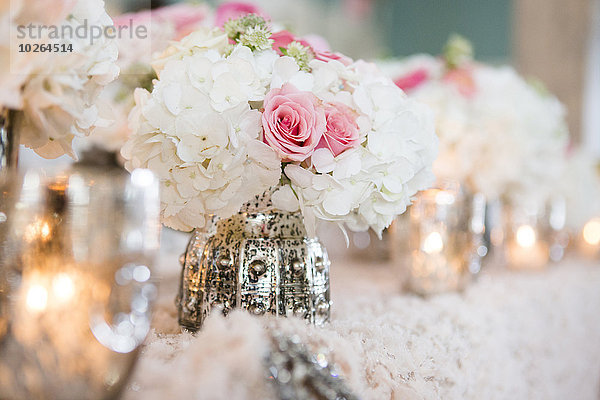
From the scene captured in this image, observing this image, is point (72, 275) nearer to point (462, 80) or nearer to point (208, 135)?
point (208, 135)

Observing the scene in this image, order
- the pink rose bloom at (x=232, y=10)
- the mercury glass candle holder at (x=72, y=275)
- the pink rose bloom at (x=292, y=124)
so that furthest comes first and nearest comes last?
the pink rose bloom at (x=232, y=10) < the pink rose bloom at (x=292, y=124) < the mercury glass candle holder at (x=72, y=275)

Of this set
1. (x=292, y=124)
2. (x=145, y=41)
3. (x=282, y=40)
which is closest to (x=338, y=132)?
(x=292, y=124)

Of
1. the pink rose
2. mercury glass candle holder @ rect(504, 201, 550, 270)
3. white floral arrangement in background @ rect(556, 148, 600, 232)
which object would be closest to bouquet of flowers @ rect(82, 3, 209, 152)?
the pink rose

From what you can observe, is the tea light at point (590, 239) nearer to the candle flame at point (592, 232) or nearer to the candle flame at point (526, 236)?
the candle flame at point (592, 232)

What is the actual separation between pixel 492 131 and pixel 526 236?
1.23 feet

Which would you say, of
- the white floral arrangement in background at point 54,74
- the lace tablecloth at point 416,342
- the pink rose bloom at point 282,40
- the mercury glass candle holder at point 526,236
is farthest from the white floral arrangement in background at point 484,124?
the white floral arrangement in background at point 54,74

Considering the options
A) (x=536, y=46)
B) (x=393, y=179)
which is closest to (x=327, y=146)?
(x=393, y=179)

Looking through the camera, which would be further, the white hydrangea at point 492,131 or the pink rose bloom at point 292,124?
the white hydrangea at point 492,131

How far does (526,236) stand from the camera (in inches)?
54.3

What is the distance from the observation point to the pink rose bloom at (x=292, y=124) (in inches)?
20.8

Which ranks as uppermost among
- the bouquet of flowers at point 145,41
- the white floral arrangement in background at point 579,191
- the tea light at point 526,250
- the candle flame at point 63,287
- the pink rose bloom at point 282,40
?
the bouquet of flowers at point 145,41

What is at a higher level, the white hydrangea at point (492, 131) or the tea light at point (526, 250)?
the white hydrangea at point (492, 131)

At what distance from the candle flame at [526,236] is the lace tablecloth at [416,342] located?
10cm

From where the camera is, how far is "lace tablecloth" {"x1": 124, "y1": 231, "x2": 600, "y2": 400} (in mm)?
415
